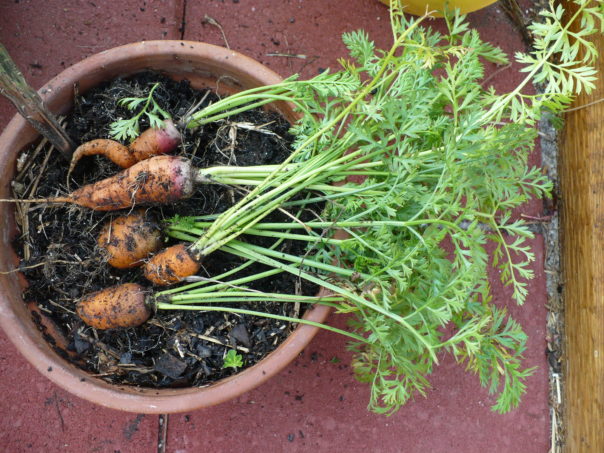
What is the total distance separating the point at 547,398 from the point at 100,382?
4.96 feet

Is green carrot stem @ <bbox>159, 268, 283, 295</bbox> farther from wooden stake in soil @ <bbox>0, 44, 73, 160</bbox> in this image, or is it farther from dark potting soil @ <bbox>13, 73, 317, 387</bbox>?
wooden stake in soil @ <bbox>0, 44, 73, 160</bbox>

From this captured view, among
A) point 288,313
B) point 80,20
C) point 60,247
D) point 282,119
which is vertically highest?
point 80,20

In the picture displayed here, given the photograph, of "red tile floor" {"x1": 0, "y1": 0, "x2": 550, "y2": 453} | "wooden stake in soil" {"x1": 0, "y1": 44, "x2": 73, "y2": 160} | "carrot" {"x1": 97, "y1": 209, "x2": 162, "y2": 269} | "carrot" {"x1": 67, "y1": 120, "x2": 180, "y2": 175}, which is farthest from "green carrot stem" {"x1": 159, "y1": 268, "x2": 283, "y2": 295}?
"red tile floor" {"x1": 0, "y1": 0, "x2": 550, "y2": 453}

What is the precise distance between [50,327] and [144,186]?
476mm

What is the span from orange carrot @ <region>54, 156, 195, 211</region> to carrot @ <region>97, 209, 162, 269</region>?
5cm

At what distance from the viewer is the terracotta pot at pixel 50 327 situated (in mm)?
1340

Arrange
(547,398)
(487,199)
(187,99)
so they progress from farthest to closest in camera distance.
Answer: (547,398), (187,99), (487,199)

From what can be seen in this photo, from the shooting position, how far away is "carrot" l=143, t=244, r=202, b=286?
4.37 ft

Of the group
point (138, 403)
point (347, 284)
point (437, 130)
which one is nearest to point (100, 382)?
point (138, 403)

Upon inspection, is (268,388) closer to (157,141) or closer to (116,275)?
(116,275)

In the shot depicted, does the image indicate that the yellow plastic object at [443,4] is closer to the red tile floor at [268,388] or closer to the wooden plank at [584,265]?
the red tile floor at [268,388]

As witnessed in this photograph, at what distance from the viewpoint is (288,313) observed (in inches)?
57.4

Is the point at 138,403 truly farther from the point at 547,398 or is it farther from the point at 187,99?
the point at 547,398

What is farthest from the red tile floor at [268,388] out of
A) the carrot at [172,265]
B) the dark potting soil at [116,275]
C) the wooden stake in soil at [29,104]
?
the carrot at [172,265]
